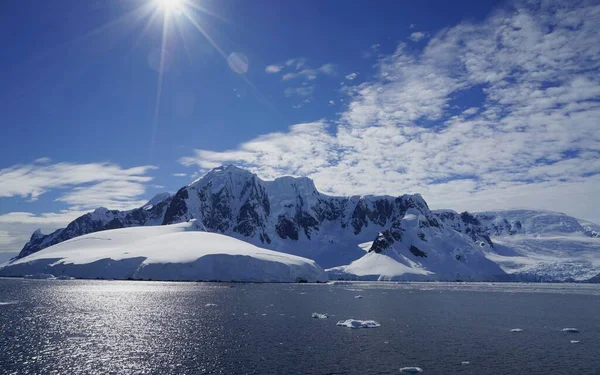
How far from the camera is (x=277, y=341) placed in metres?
48.8

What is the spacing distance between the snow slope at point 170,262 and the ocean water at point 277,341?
75.5m

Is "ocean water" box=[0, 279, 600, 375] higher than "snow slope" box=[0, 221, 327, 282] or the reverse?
the reverse

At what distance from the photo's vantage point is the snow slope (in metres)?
157

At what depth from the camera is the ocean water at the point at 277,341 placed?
37.5 metres

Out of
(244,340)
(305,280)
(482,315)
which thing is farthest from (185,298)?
(305,280)

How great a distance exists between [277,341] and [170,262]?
115 metres

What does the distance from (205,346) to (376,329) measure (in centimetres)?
2243

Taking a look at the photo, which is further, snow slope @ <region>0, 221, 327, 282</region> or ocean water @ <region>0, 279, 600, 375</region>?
snow slope @ <region>0, 221, 327, 282</region>

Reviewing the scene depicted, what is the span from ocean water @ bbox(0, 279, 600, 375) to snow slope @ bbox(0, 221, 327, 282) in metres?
75.5

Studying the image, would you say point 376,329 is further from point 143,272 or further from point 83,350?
point 143,272

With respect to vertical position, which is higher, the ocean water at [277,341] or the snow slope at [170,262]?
the snow slope at [170,262]

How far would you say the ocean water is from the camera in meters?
37.5

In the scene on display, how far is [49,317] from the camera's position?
62.8 meters

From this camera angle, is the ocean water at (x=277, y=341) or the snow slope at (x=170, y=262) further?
the snow slope at (x=170, y=262)
